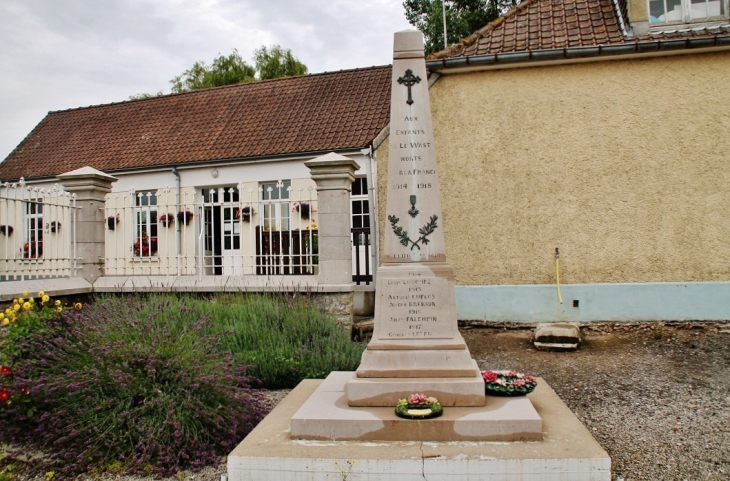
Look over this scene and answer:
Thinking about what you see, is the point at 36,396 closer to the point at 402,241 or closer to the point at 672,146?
the point at 402,241

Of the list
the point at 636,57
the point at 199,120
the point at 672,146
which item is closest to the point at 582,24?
the point at 636,57

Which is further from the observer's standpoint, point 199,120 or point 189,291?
point 199,120

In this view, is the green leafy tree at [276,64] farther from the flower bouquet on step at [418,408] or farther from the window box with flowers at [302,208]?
the flower bouquet on step at [418,408]

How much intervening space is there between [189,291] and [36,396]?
139 inches

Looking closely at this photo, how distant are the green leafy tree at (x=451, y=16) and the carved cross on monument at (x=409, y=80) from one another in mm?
15394

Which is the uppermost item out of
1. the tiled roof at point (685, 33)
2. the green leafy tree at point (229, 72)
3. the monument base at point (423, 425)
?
the green leafy tree at point (229, 72)

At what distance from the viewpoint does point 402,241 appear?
186 inches

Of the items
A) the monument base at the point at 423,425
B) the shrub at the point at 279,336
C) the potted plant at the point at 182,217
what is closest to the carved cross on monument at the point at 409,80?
the monument base at the point at 423,425

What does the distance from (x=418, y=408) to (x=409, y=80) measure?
8.46 feet

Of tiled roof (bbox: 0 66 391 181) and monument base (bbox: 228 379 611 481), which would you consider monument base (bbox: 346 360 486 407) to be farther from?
tiled roof (bbox: 0 66 391 181)

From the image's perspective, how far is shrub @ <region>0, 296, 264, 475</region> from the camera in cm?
411

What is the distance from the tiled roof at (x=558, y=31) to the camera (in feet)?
28.8

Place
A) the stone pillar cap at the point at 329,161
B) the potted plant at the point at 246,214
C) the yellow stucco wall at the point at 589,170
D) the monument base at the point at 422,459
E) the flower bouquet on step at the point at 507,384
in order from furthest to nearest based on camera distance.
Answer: the potted plant at the point at 246,214
the yellow stucco wall at the point at 589,170
the stone pillar cap at the point at 329,161
the flower bouquet on step at the point at 507,384
the monument base at the point at 422,459

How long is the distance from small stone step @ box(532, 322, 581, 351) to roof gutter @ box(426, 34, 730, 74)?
3966 millimetres
